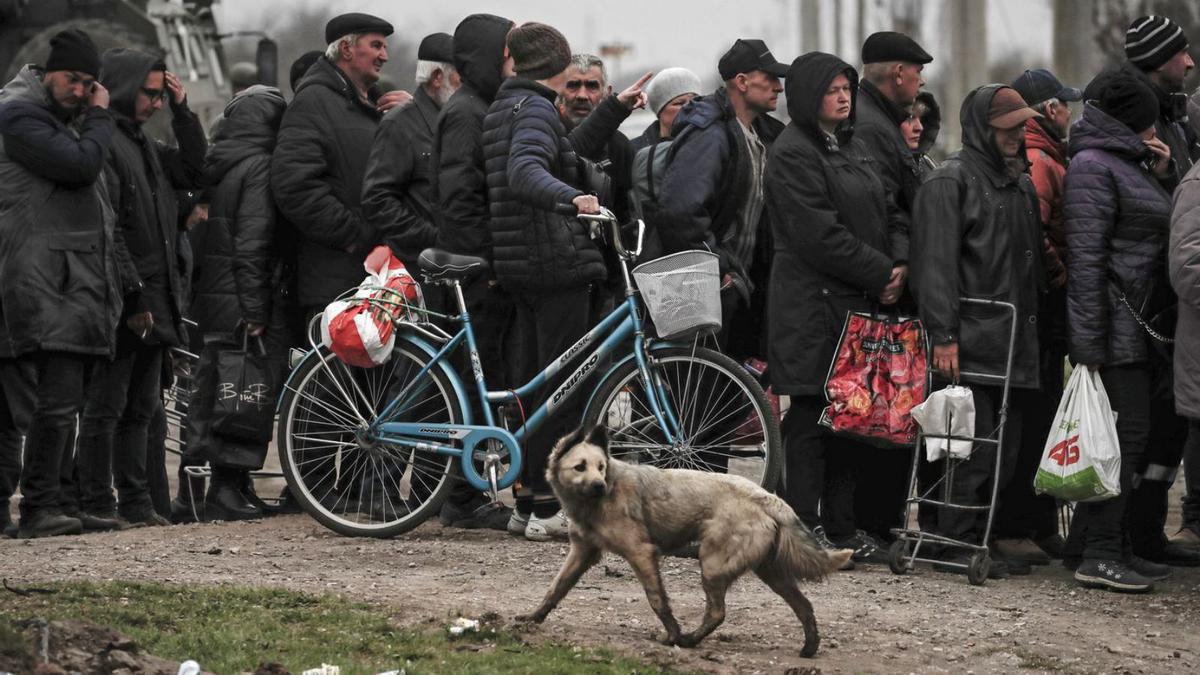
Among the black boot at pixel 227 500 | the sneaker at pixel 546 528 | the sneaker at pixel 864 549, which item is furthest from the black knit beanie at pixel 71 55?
the sneaker at pixel 864 549

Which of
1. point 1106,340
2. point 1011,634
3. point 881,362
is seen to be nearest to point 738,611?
point 1011,634

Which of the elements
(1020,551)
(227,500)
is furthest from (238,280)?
(1020,551)

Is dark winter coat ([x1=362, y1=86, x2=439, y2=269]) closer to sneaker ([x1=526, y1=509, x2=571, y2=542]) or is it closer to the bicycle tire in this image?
the bicycle tire

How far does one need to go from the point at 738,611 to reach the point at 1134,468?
2.12 meters

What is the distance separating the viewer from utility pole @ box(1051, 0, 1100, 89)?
2509 cm

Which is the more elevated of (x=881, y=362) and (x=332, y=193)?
(x=332, y=193)

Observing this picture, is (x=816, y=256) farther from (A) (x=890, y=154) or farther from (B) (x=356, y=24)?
(B) (x=356, y=24)

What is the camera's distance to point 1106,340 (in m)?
8.37

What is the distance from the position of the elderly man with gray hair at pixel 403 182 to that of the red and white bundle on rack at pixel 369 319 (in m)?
0.56

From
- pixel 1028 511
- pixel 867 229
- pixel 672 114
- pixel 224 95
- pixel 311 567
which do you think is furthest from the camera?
pixel 224 95

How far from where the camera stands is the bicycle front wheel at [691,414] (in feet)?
27.1

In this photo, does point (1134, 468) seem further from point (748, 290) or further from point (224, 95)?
point (224, 95)

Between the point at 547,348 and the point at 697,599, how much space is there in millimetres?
1629

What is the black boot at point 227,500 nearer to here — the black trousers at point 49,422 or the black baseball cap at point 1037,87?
the black trousers at point 49,422
